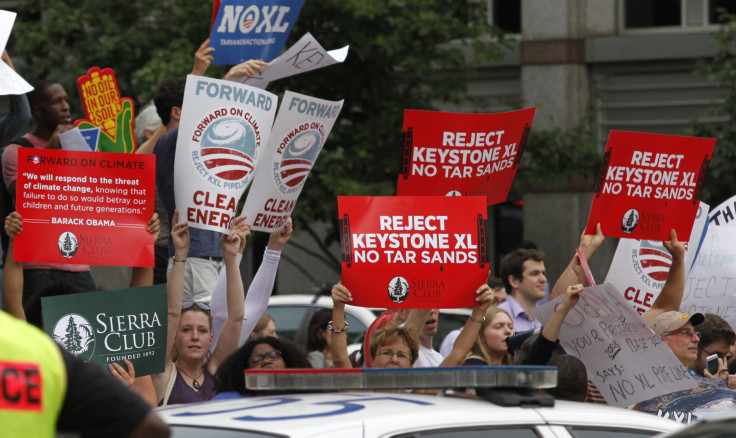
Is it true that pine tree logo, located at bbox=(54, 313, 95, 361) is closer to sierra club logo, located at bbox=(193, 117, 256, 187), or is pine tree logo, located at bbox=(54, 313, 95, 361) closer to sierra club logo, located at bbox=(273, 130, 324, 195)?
sierra club logo, located at bbox=(193, 117, 256, 187)

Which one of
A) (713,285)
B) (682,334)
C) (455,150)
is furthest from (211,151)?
(713,285)

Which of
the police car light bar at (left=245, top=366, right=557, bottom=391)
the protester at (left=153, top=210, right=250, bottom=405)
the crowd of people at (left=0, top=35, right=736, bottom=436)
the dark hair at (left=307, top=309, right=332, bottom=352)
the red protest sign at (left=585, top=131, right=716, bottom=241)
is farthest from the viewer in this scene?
the dark hair at (left=307, top=309, right=332, bottom=352)

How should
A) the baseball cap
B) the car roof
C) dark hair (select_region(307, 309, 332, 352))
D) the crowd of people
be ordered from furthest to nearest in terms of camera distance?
dark hair (select_region(307, 309, 332, 352)) < the baseball cap < the crowd of people < the car roof

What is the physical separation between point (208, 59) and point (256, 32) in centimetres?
32

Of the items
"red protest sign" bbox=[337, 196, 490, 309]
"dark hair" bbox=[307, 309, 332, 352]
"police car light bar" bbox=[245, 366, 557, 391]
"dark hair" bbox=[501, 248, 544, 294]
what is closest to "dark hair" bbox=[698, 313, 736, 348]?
"dark hair" bbox=[501, 248, 544, 294]

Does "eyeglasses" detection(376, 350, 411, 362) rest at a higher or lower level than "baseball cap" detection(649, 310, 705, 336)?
higher

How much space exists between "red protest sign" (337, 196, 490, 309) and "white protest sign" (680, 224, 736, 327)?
2.38m

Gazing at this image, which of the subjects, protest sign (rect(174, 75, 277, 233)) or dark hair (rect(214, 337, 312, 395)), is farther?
protest sign (rect(174, 75, 277, 233))

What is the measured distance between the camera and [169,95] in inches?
277

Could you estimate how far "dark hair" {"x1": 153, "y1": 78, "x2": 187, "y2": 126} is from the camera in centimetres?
697

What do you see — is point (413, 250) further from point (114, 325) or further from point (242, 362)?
point (114, 325)

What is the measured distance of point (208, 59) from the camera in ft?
22.2

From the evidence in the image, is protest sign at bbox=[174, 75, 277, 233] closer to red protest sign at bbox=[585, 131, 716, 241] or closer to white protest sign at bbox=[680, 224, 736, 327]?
red protest sign at bbox=[585, 131, 716, 241]

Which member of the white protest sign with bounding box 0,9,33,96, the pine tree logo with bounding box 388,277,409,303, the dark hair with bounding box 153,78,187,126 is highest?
the white protest sign with bounding box 0,9,33,96
